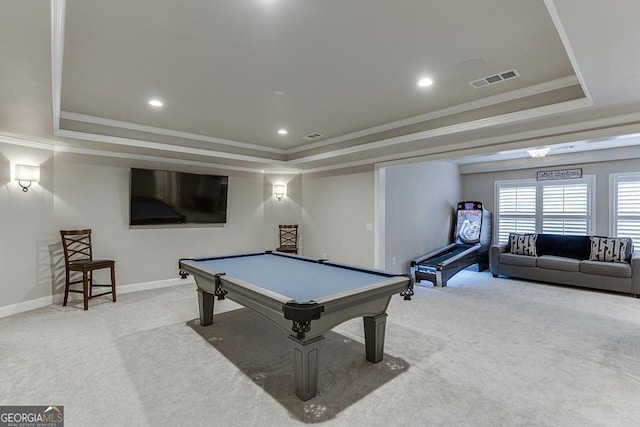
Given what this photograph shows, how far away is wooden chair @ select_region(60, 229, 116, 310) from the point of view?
4184 mm

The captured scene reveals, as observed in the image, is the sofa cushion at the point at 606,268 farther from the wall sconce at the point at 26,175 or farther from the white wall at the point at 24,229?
the wall sconce at the point at 26,175

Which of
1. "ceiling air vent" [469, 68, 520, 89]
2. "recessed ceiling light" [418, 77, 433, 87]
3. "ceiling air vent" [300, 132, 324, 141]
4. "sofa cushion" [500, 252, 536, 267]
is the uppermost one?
"ceiling air vent" [469, 68, 520, 89]

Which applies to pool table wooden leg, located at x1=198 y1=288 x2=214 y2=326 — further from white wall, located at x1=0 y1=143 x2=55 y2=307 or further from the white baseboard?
white wall, located at x1=0 y1=143 x2=55 y2=307

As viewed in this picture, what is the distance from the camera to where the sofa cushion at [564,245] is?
5984 mm

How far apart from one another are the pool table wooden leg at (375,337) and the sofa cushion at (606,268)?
15.7 ft

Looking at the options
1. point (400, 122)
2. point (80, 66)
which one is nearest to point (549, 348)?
point (400, 122)

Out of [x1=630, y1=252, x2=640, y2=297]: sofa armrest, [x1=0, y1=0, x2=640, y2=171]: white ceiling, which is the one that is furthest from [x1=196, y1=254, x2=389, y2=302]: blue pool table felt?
[x1=630, y1=252, x2=640, y2=297]: sofa armrest

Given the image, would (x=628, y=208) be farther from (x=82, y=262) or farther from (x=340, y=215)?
(x=82, y=262)

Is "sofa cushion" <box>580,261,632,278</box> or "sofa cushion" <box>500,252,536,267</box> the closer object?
"sofa cushion" <box>580,261,632,278</box>

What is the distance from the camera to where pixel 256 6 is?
2.00m

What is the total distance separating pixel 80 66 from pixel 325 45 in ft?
7.21

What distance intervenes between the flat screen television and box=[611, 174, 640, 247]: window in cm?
751

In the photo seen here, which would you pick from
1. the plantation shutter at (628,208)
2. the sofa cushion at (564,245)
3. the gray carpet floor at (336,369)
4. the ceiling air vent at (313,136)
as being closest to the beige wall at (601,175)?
the plantation shutter at (628,208)

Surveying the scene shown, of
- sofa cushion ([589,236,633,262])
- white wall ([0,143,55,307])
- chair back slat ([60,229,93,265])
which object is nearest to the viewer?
white wall ([0,143,55,307])
